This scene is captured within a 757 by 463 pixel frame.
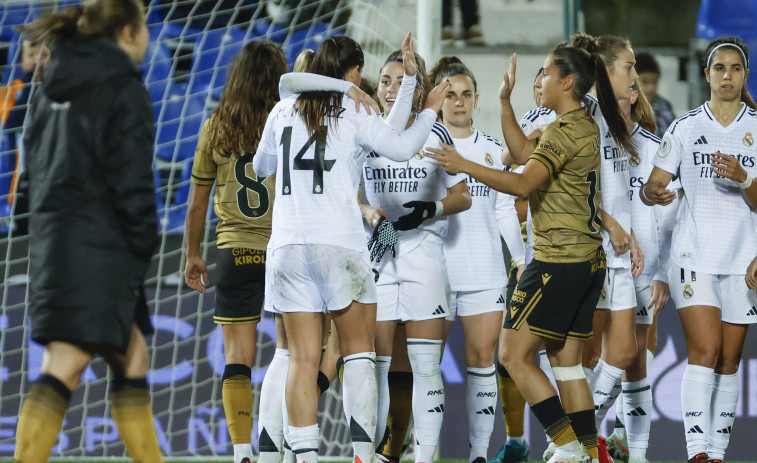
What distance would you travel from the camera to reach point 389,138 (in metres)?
4.08

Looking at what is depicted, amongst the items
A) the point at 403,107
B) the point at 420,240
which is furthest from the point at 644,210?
the point at 403,107

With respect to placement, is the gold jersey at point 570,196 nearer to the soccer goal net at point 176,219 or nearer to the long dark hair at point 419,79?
Answer: the long dark hair at point 419,79

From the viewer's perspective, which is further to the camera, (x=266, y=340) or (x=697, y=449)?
(x=266, y=340)

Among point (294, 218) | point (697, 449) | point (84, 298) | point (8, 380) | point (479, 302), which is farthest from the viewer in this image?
point (8, 380)

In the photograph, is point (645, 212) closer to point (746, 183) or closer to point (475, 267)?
point (746, 183)

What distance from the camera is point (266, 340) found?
6812 mm

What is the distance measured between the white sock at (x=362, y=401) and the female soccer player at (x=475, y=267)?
1171 mm

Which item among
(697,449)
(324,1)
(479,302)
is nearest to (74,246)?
(479,302)

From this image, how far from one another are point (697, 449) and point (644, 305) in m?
0.97

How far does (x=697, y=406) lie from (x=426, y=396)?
1.31m

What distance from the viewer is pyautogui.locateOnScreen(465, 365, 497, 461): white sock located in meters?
5.25

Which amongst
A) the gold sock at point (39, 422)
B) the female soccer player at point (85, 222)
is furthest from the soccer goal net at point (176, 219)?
the gold sock at point (39, 422)

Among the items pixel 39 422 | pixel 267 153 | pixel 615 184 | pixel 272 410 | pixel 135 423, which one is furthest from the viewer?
pixel 615 184

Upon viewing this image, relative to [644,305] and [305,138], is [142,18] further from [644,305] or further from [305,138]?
[644,305]
